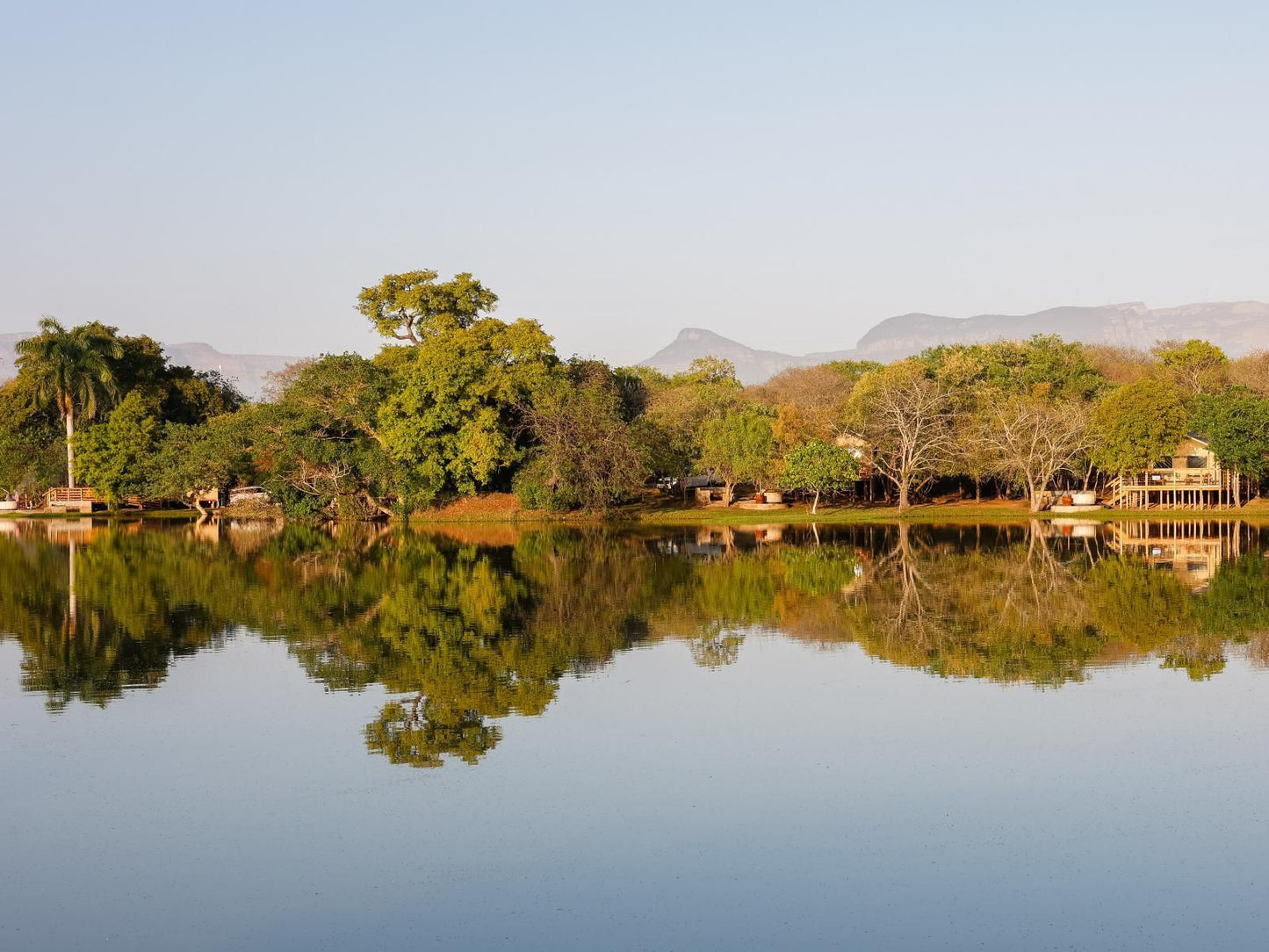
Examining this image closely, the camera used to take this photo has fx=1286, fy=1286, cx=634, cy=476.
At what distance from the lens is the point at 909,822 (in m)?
13.1

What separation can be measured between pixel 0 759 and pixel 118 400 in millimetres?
60503

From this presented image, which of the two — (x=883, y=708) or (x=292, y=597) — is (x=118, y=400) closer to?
(x=292, y=597)

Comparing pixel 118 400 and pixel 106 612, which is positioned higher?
pixel 118 400

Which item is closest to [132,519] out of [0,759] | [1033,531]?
[1033,531]

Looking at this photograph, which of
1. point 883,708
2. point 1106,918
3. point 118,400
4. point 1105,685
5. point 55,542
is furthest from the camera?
point 118,400

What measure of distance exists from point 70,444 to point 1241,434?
59564 mm

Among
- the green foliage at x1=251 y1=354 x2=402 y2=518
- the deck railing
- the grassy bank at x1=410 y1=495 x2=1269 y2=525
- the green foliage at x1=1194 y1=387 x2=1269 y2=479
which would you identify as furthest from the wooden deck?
the green foliage at x1=1194 y1=387 x2=1269 y2=479

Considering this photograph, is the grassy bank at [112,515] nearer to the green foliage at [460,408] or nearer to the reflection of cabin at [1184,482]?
the green foliage at [460,408]

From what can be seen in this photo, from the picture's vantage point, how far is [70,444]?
69875 mm

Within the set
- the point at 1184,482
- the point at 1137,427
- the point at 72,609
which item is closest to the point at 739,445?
the point at 1137,427

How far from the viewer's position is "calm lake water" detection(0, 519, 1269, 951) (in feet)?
35.9

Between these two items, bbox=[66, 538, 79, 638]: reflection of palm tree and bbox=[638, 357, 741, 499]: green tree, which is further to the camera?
bbox=[638, 357, 741, 499]: green tree

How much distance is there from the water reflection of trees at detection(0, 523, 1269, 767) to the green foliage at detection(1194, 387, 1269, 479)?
49.0ft

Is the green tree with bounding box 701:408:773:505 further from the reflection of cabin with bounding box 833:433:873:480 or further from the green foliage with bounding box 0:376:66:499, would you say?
the green foliage with bounding box 0:376:66:499
